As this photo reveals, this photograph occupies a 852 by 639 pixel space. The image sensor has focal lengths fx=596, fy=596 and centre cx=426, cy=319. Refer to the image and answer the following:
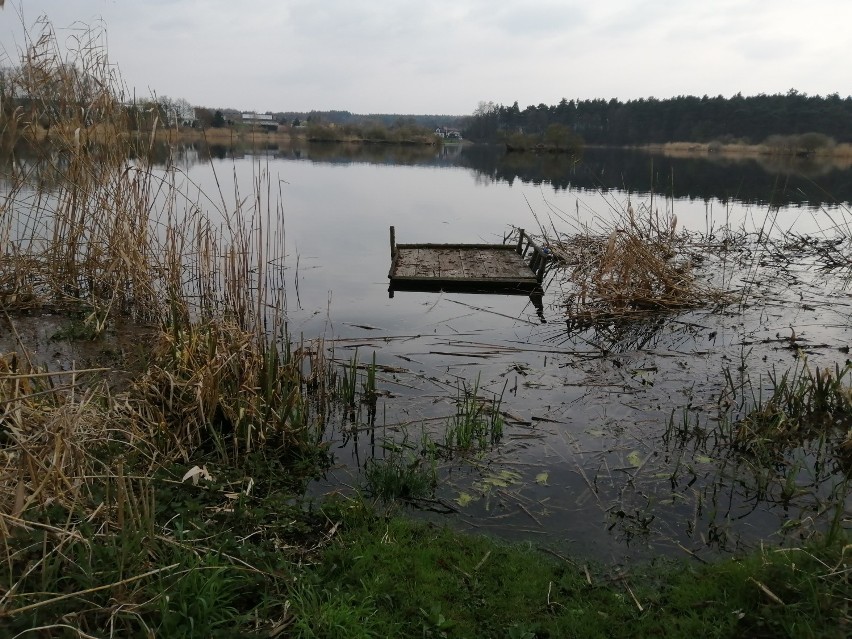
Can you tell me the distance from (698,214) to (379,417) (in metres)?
22.4

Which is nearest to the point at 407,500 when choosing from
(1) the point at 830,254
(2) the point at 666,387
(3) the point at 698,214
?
(2) the point at 666,387

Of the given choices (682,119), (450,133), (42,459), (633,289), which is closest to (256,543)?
(42,459)

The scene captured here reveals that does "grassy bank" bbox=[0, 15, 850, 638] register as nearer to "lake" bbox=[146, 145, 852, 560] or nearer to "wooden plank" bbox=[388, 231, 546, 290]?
"lake" bbox=[146, 145, 852, 560]

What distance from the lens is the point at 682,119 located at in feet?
282

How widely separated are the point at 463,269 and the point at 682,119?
86.3 meters

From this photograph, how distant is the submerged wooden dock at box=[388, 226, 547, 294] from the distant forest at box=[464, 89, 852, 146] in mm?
67901

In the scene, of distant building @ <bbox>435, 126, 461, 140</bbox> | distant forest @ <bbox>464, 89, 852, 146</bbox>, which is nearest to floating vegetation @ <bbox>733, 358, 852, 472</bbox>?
distant forest @ <bbox>464, 89, 852, 146</bbox>

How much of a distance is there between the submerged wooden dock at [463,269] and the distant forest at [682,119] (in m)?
67.9

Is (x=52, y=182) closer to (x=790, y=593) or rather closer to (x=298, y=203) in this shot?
(x=790, y=593)

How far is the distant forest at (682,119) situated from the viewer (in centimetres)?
7462

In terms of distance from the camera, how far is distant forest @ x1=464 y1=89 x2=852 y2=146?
74625 millimetres

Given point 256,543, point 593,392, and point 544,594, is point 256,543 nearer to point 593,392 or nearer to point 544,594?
point 544,594

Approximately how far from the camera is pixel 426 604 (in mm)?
3381

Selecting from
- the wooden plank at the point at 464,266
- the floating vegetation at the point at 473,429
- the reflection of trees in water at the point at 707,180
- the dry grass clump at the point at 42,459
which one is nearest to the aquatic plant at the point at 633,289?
the wooden plank at the point at 464,266
